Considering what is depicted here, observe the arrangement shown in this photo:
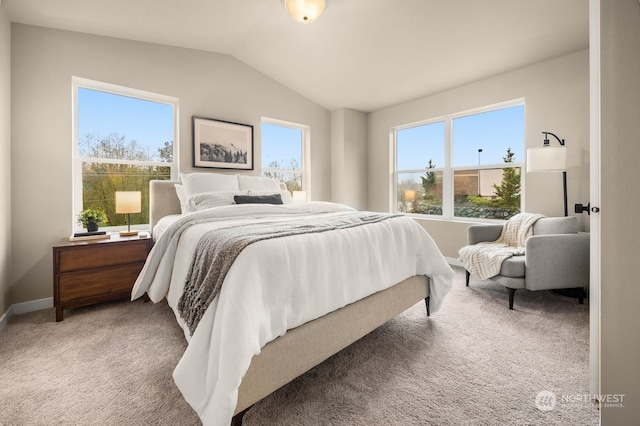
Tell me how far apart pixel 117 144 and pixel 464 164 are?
4336mm

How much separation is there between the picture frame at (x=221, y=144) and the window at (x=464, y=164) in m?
2.50

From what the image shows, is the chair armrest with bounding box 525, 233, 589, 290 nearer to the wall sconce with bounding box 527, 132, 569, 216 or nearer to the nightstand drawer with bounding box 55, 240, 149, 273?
the wall sconce with bounding box 527, 132, 569, 216

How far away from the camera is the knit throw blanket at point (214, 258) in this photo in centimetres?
125

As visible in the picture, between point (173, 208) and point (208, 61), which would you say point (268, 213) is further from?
point (208, 61)

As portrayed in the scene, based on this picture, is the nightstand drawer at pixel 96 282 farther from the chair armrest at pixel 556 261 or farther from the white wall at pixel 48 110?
the chair armrest at pixel 556 261

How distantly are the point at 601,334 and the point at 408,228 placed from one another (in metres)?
1.16

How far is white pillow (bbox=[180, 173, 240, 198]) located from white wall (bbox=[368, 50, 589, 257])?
9.75 ft

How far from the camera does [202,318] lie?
120cm

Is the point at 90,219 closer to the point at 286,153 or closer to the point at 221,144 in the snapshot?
the point at 221,144

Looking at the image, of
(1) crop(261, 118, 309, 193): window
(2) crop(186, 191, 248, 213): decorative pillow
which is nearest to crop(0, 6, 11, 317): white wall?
(2) crop(186, 191, 248, 213): decorative pillow

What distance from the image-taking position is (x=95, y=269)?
96.2 inches

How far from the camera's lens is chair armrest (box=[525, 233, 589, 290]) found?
2.42 metres

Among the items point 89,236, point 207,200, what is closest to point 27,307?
point 89,236

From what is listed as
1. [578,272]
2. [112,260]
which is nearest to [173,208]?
[112,260]
